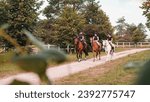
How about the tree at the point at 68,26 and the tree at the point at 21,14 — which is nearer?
the tree at the point at 21,14

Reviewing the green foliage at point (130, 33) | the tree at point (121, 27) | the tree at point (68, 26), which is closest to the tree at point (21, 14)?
the tree at point (68, 26)

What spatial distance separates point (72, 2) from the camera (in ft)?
109

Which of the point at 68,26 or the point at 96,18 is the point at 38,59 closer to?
the point at 68,26

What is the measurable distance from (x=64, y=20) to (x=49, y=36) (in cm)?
396

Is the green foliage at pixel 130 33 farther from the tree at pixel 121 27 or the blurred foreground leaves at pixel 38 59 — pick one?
the blurred foreground leaves at pixel 38 59

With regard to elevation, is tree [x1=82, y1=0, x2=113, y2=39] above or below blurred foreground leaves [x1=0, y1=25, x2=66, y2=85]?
above

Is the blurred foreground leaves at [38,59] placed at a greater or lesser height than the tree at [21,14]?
lesser

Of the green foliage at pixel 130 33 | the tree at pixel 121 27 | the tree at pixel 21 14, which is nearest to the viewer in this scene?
the tree at pixel 21 14

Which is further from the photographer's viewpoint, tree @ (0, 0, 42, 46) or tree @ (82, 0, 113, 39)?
tree @ (82, 0, 113, 39)

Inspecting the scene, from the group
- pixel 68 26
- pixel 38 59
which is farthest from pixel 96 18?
pixel 38 59

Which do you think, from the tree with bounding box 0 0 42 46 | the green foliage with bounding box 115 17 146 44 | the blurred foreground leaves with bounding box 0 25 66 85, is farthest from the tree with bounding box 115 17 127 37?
the blurred foreground leaves with bounding box 0 25 66 85

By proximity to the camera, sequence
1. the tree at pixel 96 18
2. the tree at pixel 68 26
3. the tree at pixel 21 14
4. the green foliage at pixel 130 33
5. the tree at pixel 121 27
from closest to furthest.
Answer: the tree at pixel 21 14 < the tree at pixel 68 26 < the tree at pixel 96 18 < the green foliage at pixel 130 33 < the tree at pixel 121 27

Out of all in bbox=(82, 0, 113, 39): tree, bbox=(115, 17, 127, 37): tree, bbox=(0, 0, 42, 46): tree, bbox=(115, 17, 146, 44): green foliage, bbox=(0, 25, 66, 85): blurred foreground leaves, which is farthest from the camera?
bbox=(115, 17, 127, 37): tree

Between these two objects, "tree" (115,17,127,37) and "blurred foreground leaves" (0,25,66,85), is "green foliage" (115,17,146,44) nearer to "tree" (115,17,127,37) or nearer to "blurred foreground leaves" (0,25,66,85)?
"tree" (115,17,127,37)
